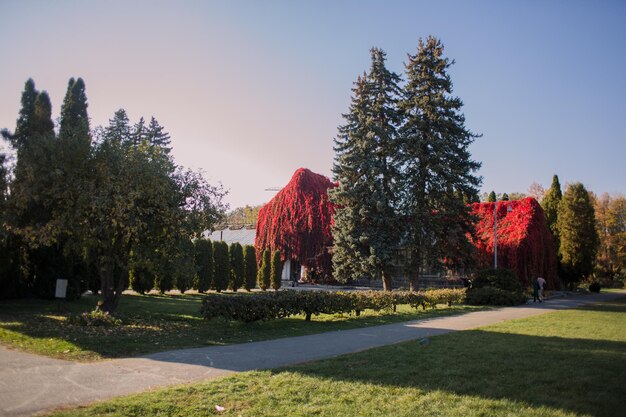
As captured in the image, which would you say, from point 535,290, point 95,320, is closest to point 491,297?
point 535,290

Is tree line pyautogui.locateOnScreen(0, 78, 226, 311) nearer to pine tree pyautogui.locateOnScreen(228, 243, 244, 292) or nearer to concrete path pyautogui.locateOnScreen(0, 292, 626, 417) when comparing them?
concrete path pyautogui.locateOnScreen(0, 292, 626, 417)

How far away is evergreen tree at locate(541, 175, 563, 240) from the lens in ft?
144

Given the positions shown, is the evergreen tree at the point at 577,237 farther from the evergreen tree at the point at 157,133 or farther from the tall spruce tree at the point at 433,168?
the evergreen tree at the point at 157,133

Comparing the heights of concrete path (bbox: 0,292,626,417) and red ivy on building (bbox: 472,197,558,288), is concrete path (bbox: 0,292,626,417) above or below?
below

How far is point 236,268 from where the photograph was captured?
1131 inches

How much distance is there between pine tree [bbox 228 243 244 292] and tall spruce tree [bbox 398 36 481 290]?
11125mm

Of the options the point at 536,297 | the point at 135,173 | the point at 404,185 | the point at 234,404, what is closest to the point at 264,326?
the point at 135,173

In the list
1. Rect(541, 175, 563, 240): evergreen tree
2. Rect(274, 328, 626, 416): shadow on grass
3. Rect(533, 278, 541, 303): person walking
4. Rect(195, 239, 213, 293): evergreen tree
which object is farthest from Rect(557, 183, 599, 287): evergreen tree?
Rect(274, 328, 626, 416): shadow on grass

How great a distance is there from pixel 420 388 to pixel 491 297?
1825cm

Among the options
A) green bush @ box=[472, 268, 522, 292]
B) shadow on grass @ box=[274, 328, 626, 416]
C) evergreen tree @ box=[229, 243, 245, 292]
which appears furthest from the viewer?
evergreen tree @ box=[229, 243, 245, 292]

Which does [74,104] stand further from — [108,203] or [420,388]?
[420,388]

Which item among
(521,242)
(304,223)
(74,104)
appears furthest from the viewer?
(304,223)

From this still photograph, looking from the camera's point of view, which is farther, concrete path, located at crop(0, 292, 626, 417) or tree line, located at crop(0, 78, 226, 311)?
tree line, located at crop(0, 78, 226, 311)

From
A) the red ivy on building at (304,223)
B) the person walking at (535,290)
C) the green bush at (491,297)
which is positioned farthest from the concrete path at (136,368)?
the red ivy on building at (304,223)
